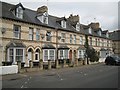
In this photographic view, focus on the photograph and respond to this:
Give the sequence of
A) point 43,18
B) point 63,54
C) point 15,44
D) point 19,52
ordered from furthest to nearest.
→ point 63,54 < point 43,18 < point 19,52 < point 15,44

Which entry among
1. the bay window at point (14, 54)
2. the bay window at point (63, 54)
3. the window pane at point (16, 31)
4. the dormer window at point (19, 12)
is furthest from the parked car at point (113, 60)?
the dormer window at point (19, 12)

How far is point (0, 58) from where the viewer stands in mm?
24219

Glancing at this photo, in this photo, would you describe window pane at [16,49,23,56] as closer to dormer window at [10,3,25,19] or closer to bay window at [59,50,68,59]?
dormer window at [10,3,25,19]

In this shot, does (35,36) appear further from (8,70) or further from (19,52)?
(8,70)

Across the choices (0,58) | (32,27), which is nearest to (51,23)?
(32,27)

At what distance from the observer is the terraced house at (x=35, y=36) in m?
25.5

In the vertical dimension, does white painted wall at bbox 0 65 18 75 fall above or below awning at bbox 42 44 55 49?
below

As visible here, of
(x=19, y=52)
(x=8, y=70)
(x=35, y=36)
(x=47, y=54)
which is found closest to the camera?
(x=8, y=70)

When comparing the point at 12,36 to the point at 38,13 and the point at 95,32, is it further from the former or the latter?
the point at 95,32

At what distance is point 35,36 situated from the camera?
2948 centimetres

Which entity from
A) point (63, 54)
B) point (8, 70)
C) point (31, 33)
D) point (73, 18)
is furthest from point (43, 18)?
point (8, 70)

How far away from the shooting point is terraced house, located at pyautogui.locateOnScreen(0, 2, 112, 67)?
1003 inches

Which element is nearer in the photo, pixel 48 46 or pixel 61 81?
pixel 61 81

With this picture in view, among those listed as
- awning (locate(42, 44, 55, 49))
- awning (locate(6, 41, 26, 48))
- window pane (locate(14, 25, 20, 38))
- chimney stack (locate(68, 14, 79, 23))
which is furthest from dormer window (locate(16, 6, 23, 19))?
chimney stack (locate(68, 14, 79, 23))
